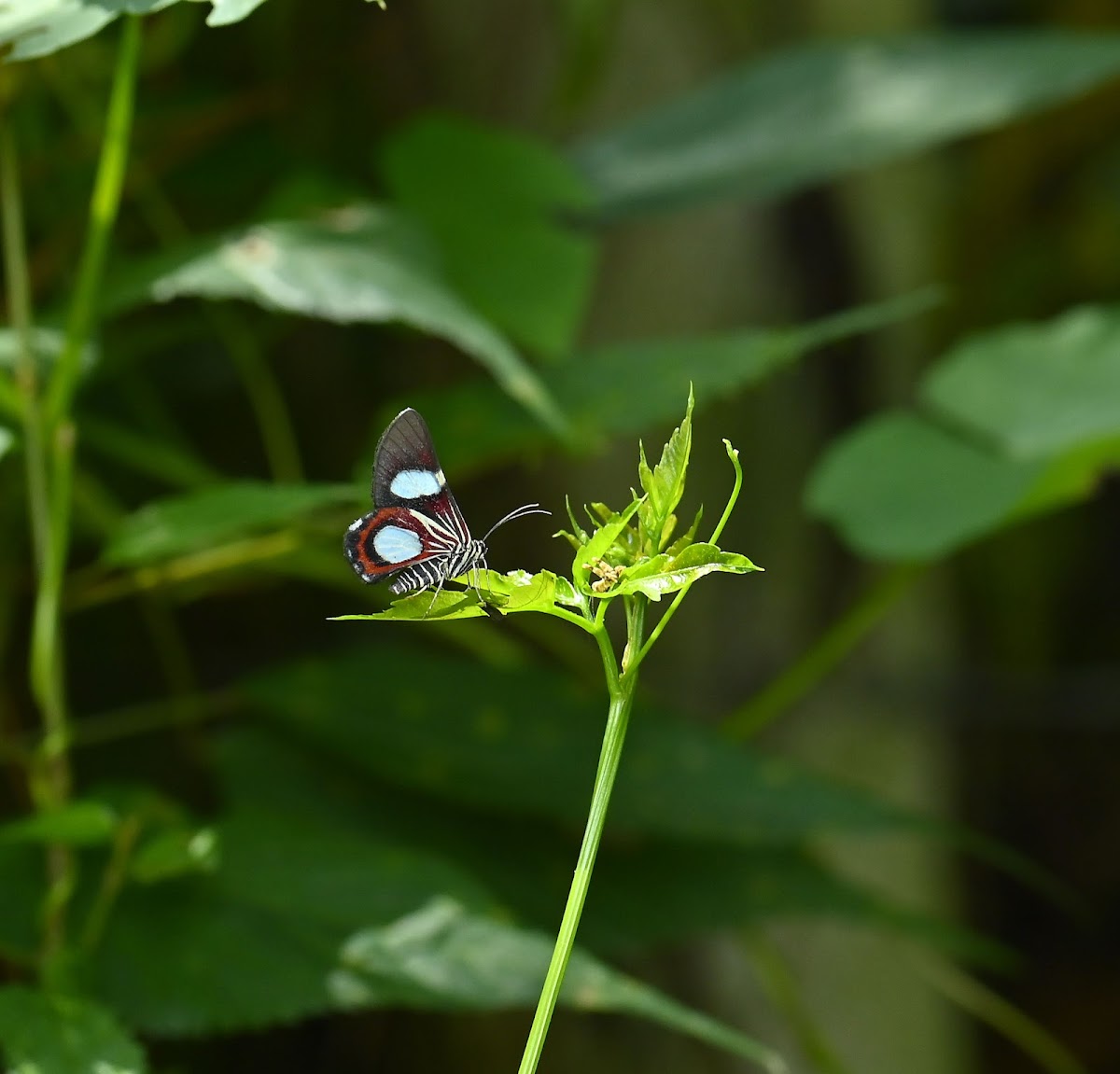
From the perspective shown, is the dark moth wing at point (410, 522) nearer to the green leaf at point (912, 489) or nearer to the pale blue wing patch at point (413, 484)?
→ the pale blue wing patch at point (413, 484)

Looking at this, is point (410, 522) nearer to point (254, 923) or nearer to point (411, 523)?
point (411, 523)

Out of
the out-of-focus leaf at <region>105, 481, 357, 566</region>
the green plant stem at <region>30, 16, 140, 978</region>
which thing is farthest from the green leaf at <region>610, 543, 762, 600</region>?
the green plant stem at <region>30, 16, 140, 978</region>

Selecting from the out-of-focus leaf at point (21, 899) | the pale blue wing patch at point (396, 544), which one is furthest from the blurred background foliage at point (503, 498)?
the pale blue wing patch at point (396, 544)

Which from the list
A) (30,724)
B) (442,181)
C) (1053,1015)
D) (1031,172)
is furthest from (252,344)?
(1053,1015)

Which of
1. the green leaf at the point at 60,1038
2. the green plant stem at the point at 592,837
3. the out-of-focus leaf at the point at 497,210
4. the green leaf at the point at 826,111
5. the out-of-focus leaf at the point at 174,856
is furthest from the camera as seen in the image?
the green leaf at the point at 826,111

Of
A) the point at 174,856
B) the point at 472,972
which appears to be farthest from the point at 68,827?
the point at 472,972

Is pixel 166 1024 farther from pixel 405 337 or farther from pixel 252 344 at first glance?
pixel 405 337
